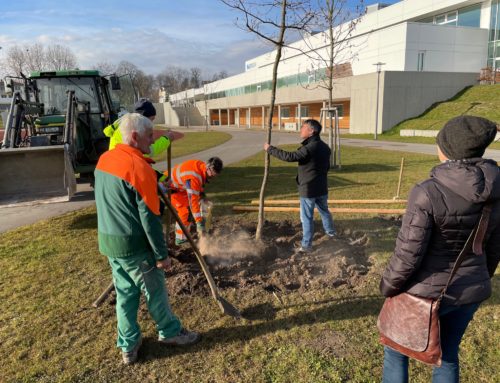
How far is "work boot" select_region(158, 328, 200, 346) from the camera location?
3148 mm

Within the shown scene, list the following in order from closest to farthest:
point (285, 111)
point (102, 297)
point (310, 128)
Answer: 1. point (102, 297)
2. point (310, 128)
3. point (285, 111)

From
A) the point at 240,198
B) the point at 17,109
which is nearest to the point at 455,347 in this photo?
the point at 240,198

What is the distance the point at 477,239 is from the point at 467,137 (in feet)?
1.74

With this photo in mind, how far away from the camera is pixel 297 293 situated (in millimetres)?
4023

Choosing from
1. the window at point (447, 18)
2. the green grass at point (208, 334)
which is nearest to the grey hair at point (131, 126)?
the green grass at point (208, 334)

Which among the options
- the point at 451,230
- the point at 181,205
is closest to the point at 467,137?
the point at 451,230

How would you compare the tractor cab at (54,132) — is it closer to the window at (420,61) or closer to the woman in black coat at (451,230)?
the woman in black coat at (451,230)

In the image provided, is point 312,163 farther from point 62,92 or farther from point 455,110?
point 455,110

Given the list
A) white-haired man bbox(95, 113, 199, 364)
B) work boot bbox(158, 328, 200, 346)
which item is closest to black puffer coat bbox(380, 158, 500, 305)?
white-haired man bbox(95, 113, 199, 364)

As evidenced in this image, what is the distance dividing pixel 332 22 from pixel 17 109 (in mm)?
8032

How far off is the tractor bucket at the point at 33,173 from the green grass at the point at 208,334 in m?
1.50

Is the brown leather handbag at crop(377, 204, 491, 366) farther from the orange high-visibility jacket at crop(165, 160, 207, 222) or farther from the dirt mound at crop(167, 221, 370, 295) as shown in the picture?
the orange high-visibility jacket at crop(165, 160, 207, 222)

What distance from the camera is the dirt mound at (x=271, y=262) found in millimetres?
4211

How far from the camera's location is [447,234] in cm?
192
